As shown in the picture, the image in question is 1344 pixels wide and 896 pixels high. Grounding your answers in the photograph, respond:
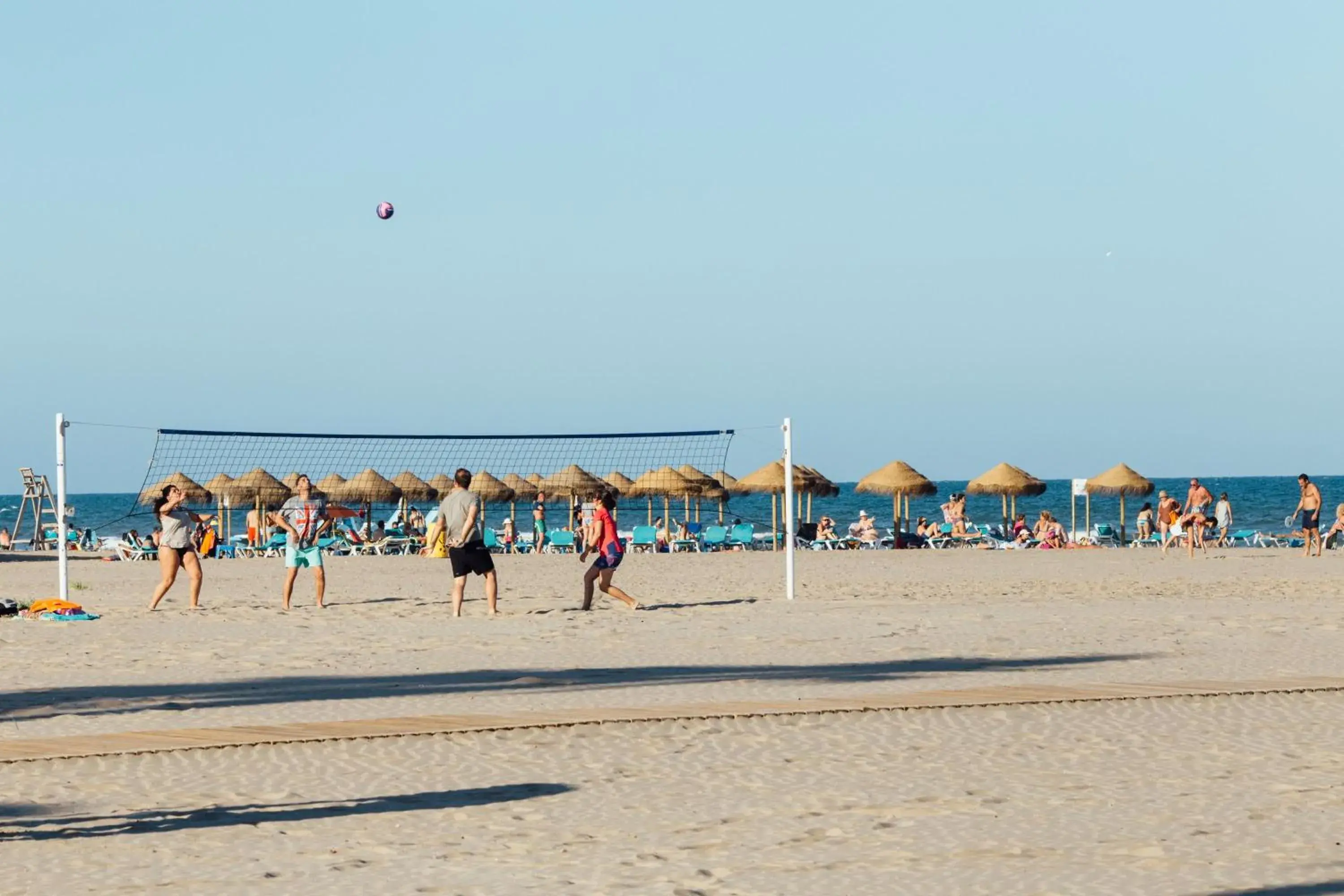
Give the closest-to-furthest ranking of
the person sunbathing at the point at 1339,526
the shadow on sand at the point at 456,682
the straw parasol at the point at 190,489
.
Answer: the shadow on sand at the point at 456,682, the person sunbathing at the point at 1339,526, the straw parasol at the point at 190,489

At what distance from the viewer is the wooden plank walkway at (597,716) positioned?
711 cm

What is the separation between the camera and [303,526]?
1457 cm

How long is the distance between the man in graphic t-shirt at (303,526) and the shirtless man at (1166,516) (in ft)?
58.3

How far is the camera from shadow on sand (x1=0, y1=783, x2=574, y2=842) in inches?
218

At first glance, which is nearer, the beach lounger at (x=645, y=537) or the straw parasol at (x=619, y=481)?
the beach lounger at (x=645, y=537)

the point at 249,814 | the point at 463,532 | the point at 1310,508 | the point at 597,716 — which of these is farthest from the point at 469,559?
the point at 1310,508

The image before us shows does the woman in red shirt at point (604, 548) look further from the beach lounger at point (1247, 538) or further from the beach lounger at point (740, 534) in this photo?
the beach lounger at point (1247, 538)

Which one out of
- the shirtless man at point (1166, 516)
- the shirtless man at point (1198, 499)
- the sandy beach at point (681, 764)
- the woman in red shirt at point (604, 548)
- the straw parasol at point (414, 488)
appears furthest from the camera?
the straw parasol at point (414, 488)

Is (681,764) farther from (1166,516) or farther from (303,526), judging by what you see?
(1166,516)

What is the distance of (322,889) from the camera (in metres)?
4.75

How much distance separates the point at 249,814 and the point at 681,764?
1.78 metres

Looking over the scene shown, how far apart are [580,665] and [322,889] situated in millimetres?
5653

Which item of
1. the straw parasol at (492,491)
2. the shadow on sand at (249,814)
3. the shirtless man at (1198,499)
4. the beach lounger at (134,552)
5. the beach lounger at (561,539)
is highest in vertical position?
the straw parasol at (492,491)

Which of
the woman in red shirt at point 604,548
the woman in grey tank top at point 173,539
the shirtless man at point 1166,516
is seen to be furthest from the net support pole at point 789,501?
the shirtless man at point 1166,516
